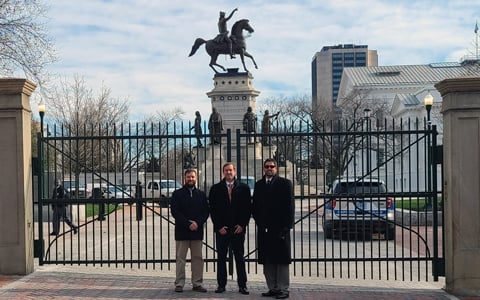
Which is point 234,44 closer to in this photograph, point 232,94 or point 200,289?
point 232,94

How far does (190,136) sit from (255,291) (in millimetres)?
2557

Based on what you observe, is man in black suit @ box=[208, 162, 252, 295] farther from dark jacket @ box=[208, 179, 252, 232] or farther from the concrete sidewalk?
the concrete sidewalk

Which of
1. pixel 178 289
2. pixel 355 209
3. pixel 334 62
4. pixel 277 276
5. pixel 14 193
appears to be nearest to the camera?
pixel 277 276

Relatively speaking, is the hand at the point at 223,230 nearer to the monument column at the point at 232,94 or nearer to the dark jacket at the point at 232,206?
the dark jacket at the point at 232,206

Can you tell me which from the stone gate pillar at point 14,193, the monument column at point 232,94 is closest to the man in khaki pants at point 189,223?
the stone gate pillar at point 14,193

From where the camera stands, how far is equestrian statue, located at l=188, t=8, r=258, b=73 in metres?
42.4

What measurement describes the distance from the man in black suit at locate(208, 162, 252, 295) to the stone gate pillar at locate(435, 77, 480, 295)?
3.04 m

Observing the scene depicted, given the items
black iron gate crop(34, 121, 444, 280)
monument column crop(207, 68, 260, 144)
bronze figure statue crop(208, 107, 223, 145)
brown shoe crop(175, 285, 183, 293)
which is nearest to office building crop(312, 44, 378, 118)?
monument column crop(207, 68, 260, 144)

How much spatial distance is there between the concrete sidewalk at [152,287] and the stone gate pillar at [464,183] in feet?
1.55

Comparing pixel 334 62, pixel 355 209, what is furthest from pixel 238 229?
pixel 334 62

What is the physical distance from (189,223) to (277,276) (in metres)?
1.40

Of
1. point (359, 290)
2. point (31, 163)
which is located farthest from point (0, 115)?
point (359, 290)

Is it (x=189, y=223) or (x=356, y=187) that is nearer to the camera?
(x=189, y=223)

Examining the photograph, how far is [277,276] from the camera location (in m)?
7.98
